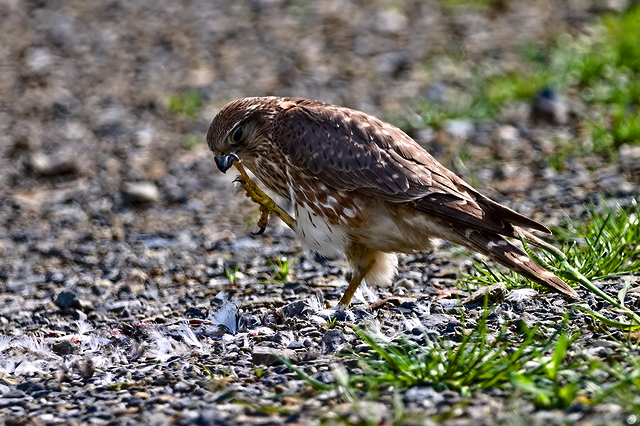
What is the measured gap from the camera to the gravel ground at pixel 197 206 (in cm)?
371

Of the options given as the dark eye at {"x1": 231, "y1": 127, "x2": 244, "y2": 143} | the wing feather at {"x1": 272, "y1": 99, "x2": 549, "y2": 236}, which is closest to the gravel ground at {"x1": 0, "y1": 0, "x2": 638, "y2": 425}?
the wing feather at {"x1": 272, "y1": 99, "x2": 549, "y2": 236}

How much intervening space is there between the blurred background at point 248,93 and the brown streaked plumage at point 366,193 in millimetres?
1547

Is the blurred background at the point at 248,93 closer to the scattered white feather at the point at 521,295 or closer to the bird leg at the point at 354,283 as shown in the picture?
the bird leg at the point at 354,283

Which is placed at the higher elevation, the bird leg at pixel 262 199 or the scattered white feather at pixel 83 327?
the bird leg at pixel 262 199

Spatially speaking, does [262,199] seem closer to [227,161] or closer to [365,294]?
[227,161]

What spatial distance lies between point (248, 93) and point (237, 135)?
13.6 ft

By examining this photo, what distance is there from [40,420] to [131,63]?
747cm

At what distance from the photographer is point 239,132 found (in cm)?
541

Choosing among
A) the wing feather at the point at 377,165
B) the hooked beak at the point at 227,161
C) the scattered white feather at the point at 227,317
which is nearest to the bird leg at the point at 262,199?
the hooked beak at the point at 227,161

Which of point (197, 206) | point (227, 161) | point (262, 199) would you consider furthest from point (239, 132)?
point (197, 206)

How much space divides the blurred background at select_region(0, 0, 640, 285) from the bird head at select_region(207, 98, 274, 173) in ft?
3.99

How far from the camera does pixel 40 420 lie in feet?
11.3

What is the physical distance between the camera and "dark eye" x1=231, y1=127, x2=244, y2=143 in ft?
17.7

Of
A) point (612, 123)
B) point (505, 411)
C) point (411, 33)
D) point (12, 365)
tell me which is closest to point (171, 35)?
point (411, 33)
